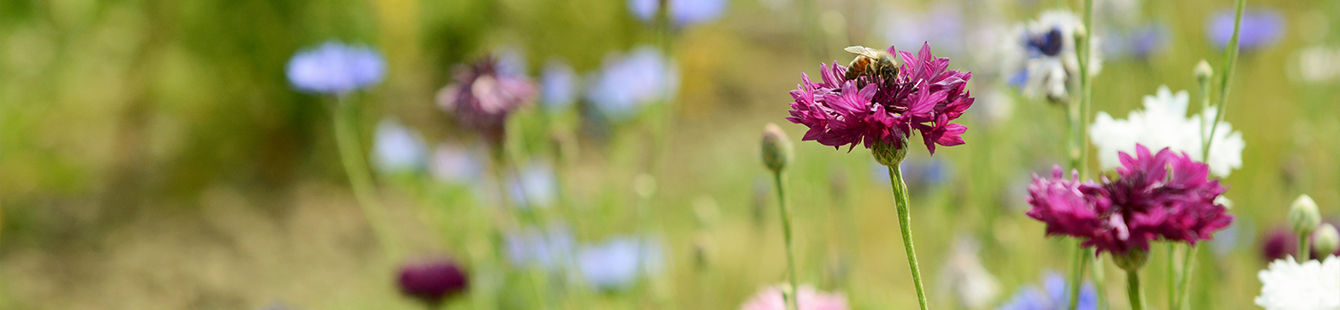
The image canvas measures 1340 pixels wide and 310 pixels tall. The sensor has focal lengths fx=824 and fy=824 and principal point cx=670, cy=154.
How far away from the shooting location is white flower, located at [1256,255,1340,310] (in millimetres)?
595

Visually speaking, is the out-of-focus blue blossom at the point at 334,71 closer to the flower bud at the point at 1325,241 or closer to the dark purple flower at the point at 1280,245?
the flower bud at the point at 1325,241

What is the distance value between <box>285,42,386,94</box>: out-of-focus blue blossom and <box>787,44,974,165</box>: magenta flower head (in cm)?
106

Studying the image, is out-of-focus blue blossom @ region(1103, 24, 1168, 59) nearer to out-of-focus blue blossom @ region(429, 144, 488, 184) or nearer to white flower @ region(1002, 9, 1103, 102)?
white flower @ region(1002, 9, 1103, 102)

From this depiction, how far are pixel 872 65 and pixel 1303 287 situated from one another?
360 millimetres

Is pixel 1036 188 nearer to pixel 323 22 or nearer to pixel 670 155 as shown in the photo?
pixel 323 22

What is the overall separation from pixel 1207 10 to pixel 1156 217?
9.67ft

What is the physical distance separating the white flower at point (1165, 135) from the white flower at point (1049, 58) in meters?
0.07

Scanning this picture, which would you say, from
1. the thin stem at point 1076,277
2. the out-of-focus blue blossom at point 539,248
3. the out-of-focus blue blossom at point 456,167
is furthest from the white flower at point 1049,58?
the out-of-focus blue blossom at point 456,167

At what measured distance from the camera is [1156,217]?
521 millimetres

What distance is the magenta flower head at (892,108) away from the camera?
1.83 ft

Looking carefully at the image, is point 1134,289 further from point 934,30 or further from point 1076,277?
point 934,30

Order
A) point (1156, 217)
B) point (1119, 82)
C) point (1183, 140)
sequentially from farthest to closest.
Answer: point (1119, 82) → point (1183, 140) → point (1156, 217)

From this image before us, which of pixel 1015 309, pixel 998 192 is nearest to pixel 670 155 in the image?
pixel 998 192

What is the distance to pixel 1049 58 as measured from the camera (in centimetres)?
91
